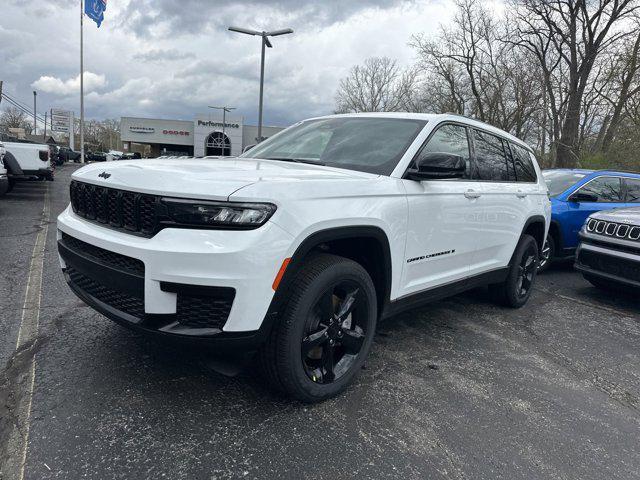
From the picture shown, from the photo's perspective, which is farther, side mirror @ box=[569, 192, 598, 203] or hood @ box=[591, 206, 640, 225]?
side mirror @ box=[569, 192, 598, 203]

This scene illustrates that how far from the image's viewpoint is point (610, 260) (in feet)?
17.6

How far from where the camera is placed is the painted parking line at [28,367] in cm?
204

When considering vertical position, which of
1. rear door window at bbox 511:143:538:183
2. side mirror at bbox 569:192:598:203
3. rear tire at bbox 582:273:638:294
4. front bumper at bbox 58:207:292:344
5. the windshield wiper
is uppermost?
rear door window at bbox 511:143:538:183

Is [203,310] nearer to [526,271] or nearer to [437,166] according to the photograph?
[437,166]

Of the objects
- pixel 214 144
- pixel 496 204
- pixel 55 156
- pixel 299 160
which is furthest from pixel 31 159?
pixel 214 144

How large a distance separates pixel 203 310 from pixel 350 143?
183 cm

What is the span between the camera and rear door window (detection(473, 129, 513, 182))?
405 cm

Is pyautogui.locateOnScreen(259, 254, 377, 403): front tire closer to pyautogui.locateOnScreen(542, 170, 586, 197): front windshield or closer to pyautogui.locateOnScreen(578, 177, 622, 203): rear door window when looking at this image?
pyautogui.locateOnScreen(542, 170, 586, 197): front windshield

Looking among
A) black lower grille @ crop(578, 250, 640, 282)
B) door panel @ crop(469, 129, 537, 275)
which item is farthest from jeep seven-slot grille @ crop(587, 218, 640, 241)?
door panel @ crop(469, 129, 537, 275)

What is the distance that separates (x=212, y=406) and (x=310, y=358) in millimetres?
612

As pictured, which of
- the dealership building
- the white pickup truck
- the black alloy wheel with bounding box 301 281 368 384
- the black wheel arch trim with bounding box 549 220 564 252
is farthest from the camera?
the dealership building

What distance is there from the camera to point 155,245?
216 centimetres

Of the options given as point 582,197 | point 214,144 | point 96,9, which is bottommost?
point 582,197

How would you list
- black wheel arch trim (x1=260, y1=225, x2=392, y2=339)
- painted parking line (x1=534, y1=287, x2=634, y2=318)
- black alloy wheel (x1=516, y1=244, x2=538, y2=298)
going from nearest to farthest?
1. black wheel arch trim (x1=260, y1=225, x2=392, y2=339)
2. black alloy wheel (x1=516, y1=244, x2=538, y2=298)
3. painted parking line (x1=534, y1=287, x2=634, y2=318)
